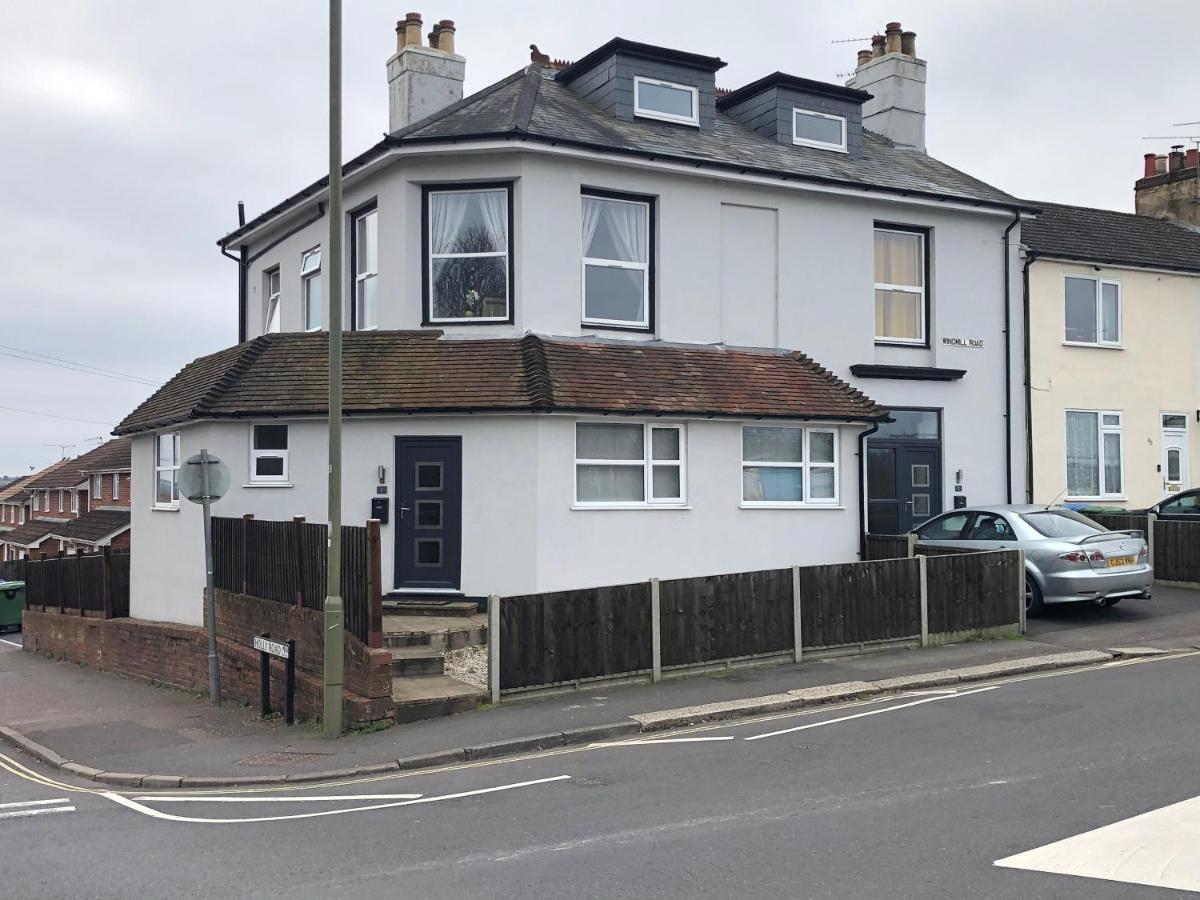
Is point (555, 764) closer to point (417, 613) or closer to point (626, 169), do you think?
point (417, 613)

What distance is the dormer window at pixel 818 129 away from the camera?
20.3m

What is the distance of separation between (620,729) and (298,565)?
4.76 m

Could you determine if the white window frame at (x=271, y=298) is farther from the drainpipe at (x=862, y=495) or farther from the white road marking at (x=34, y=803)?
the white road marking at (x=34, y=803)

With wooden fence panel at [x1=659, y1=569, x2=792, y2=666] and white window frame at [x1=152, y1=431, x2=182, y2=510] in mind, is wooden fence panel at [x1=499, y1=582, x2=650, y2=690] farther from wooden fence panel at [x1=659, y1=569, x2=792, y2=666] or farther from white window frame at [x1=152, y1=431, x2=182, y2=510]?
white window frame at [x1=152, y1=431, x2=182, y2=510]

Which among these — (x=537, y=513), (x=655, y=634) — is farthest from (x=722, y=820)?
(x=537, y=513)

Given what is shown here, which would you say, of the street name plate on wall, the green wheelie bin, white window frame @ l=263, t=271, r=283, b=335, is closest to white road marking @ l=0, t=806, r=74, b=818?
the street name plate on wall

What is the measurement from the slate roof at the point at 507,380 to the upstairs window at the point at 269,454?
0.45m

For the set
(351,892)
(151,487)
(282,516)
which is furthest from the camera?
(151,487)

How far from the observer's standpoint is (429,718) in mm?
11453

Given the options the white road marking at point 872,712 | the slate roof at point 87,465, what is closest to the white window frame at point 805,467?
the white road marking at point 872,712

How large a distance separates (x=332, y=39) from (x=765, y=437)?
27.9 feet

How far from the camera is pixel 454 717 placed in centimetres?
1139

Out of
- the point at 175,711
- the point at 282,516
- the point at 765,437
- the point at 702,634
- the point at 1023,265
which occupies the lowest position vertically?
the point at 175,711

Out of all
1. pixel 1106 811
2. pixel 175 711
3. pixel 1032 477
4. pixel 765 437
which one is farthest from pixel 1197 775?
pixel 1032 477
